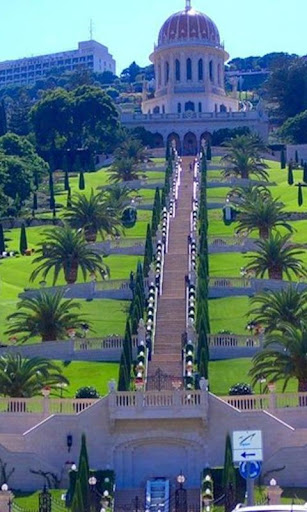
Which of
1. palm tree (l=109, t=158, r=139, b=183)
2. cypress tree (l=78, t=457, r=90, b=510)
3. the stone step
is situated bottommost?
cypress tree (l=78, t=457, r=90, b=510)

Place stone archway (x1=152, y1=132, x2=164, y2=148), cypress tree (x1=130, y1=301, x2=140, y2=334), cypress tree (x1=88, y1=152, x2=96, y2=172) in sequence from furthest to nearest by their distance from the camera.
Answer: stone archway (x1=152, y1=132, x2=164, y2=148) → cypress tree (x1=88, y1=152, x2=96, y2=172) → cypress tree (x1=130, y1=301, x2=140, y2=334)

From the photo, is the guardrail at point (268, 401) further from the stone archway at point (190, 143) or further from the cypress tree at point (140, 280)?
the stone archway at point (190, 143)

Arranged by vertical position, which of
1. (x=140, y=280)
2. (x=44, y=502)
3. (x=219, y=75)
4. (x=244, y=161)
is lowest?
(x=44, y=502)

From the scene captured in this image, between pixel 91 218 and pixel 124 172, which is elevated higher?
pixel 124 172

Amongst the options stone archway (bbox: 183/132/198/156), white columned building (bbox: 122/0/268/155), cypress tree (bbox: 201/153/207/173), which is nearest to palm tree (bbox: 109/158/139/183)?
cypress tree (bbox: 201/153/207/173)

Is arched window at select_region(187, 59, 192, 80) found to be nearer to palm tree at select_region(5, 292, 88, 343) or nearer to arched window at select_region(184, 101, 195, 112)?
arched window at select_region(184, 101, 195, 112)

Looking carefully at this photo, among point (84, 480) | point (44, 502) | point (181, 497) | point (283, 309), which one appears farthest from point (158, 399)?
point (283, 309)

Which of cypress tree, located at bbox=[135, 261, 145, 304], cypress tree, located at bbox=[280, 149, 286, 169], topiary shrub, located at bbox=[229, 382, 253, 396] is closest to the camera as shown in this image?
topiary shrub, located at bbox=[229, 382, 253, 396]

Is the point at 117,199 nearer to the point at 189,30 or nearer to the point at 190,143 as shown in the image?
the point at 190,143

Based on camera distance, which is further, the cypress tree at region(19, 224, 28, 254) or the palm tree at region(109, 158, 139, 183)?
the palm tree at region(109, 158, 139, 183)
